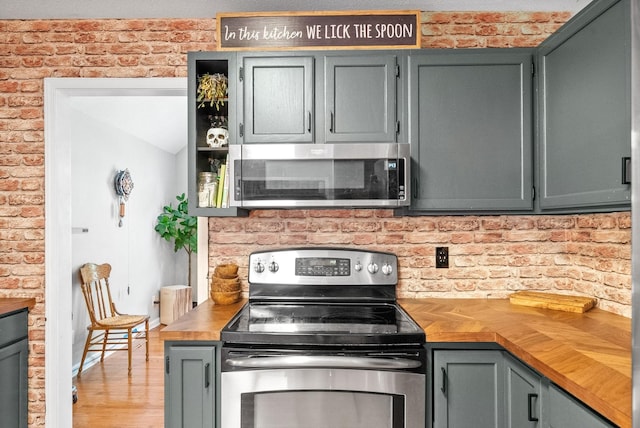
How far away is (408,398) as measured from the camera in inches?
68.5

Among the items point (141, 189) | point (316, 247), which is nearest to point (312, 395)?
point (316, 247)

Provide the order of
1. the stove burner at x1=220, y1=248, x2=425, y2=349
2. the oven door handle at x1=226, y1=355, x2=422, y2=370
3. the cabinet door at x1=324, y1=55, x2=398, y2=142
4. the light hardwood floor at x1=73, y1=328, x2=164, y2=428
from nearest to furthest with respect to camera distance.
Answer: the oven door handle at x1=226, y1=355, x2=422, y2=370, the cabinet door at x1=324, y1=55, x2=398, y2=142, the stove burner at x1=220, y1=248, x2=425, y2=349, the light hardwood floor at x1=73, y1=328, x2=164, y2=428

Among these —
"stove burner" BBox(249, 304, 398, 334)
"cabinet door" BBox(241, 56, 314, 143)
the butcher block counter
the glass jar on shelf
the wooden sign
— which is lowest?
"stove burner" BBox(249, 304, 398, 334)

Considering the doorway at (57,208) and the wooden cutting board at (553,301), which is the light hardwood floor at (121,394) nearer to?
the doorway at (57,208)

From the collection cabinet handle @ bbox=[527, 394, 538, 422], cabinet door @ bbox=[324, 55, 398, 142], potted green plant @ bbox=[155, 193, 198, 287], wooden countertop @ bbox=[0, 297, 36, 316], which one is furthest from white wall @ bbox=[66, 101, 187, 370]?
cabinet handle @ bbox=[527, 394, 538, 422]

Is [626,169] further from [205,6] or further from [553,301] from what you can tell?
[205,6]

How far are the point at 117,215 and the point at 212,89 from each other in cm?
305

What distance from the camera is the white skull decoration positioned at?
2.23m

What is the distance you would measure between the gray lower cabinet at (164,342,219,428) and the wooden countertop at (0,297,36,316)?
108 centimetres

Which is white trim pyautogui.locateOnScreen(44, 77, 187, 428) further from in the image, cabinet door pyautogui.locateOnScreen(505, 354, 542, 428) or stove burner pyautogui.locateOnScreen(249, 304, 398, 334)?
cabinet door pyautogui.locateOnScreen(505, 354, 542, 428)

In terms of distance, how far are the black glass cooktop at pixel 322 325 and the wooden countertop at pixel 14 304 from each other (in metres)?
1.20

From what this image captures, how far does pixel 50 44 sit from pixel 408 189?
2146 mm

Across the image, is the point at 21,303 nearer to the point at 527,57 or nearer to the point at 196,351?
the point at 196,351

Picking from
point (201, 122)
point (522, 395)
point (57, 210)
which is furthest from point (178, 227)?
point (522, 395)
